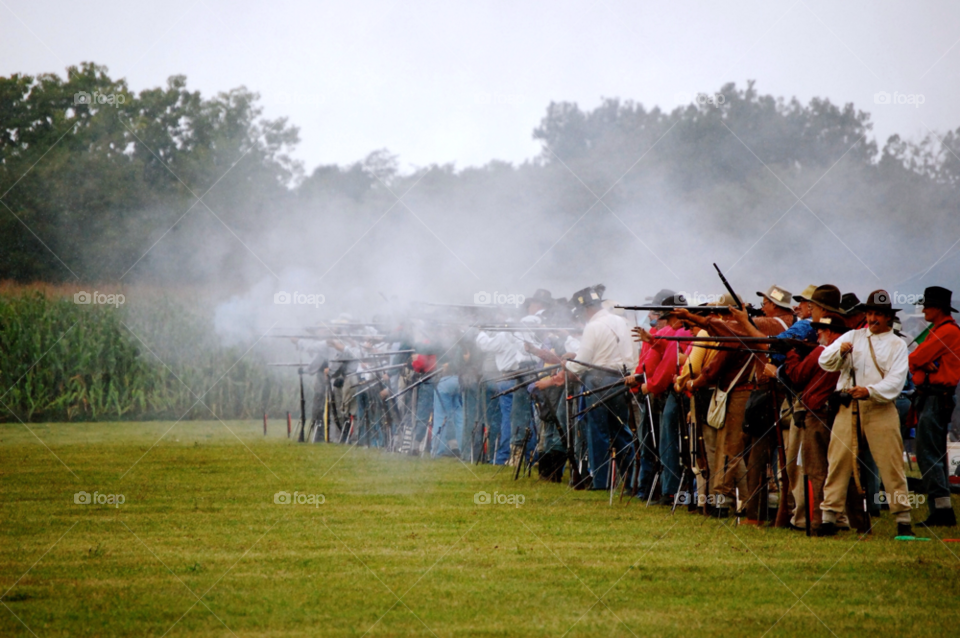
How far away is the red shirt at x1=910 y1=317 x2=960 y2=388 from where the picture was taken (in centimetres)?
1035

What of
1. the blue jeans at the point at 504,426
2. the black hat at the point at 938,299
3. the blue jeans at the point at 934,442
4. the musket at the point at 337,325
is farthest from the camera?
the musket at the point at 337,325

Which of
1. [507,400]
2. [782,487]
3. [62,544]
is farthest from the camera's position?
[507,400]

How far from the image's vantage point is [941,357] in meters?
10.4

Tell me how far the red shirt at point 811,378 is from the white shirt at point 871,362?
5.2 inches

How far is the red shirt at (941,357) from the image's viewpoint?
10.4 m

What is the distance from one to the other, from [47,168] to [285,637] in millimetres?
28565

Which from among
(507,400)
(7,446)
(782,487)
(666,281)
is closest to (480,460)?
(507,400)

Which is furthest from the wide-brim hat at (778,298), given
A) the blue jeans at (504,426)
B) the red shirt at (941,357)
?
the blue jeans at (504,426)

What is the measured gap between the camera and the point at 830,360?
Result: 30.7 ft

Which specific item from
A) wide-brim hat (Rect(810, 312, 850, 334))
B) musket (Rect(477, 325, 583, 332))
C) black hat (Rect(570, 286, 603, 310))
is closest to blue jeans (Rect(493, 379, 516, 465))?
musket (Rect(477, 325, 583, 332))

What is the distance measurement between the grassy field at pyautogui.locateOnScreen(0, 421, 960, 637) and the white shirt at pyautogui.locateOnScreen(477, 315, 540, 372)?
4310mm

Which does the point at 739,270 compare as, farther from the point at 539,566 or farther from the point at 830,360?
the point at 539,566

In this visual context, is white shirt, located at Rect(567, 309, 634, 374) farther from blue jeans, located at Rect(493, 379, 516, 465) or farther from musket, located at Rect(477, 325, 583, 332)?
blue jeans, located at Rect(493, 379, 516, 465)

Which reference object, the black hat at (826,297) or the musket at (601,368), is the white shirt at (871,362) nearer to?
the black hat at (826,297)
